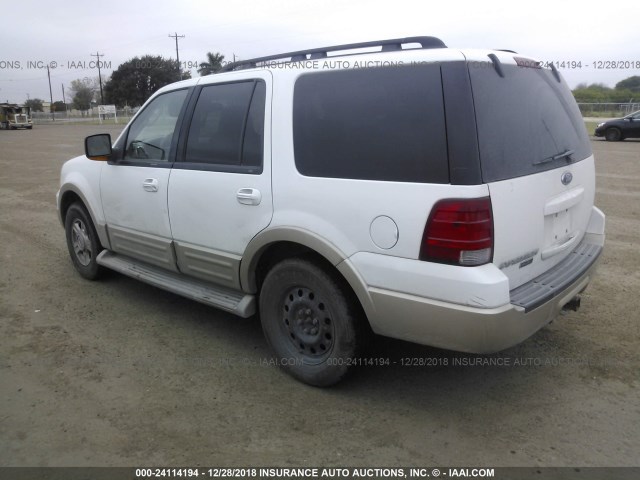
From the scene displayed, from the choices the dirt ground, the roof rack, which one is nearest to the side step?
the dirt ground

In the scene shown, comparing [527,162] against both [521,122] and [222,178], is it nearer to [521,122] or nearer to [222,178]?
[521,122]

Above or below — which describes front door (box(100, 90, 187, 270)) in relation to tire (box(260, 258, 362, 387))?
above

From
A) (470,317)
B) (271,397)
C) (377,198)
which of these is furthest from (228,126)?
(470,317)

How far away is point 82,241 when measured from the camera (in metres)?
5.22

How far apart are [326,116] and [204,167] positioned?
1101 millimetres

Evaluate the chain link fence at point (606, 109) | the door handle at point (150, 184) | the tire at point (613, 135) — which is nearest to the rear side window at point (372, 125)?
the door handle at point (150, 184)

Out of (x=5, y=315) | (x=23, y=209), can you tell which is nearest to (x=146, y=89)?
(x=23, y=209)

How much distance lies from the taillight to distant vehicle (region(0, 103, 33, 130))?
178ft

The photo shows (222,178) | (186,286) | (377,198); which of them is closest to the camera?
(377,198)

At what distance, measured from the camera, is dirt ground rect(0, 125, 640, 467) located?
272 cm

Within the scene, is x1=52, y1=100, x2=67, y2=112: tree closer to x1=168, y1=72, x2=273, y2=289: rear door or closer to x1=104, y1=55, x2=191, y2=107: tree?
x1=104, y1=55, x2=191, y2=107: tree

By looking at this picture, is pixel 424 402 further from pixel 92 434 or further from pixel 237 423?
pixel 92 434

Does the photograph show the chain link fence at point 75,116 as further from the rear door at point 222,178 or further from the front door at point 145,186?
the rear door at point 222,178

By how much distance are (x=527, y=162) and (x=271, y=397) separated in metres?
2.03
